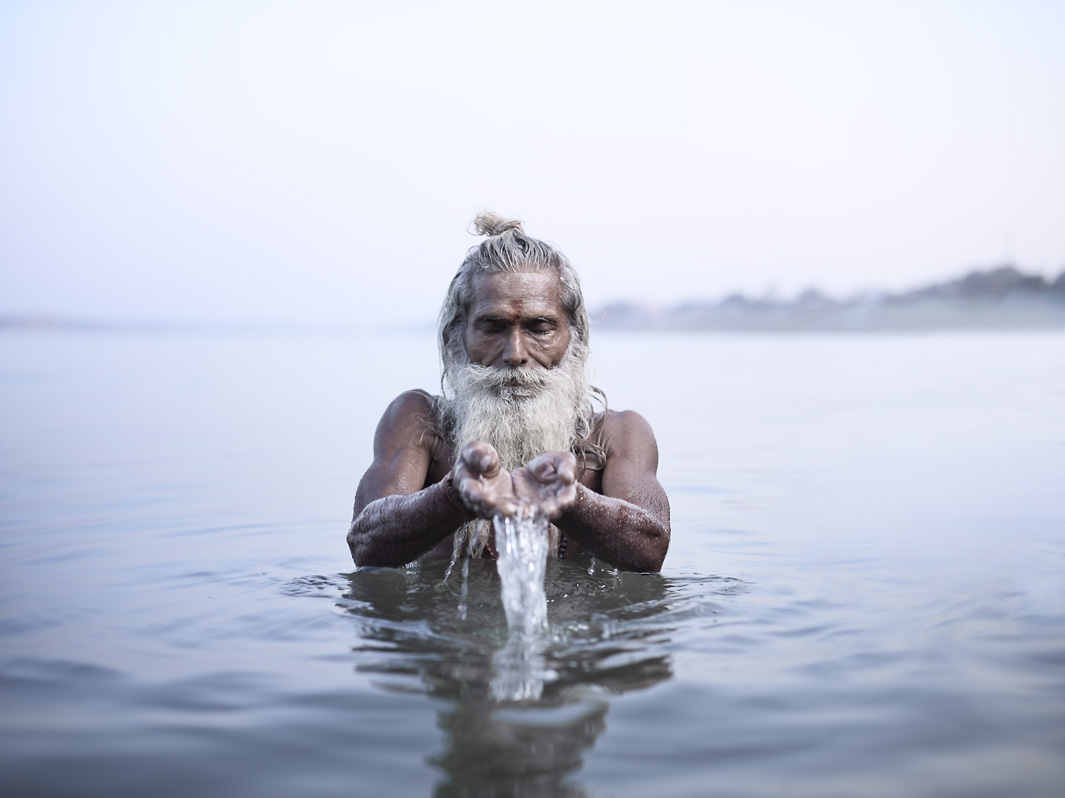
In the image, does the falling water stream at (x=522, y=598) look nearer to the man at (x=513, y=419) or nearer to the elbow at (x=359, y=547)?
the man at (x=513, y=419)

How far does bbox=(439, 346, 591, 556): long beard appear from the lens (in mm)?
4629

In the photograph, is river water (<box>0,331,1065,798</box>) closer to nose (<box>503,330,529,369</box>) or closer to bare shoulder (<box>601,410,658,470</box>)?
bare shoulder (<box>601,410,658,470</box>)

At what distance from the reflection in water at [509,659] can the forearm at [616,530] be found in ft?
0.64

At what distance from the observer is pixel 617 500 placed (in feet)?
13.2

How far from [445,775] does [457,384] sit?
8.84 feet

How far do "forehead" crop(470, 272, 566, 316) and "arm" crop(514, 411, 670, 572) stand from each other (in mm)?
746

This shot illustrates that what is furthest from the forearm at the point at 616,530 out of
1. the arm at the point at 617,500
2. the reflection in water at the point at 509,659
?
the reflection in water at the point at 509,659

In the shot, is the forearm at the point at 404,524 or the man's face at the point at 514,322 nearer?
the forearm at the point at 404,524

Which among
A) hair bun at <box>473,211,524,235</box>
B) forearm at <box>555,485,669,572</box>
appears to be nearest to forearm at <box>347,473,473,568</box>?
forearm at <box>555,485,669,572</box>

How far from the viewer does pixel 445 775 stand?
243 cm

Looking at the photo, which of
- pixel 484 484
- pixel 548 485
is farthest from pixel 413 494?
pixel 548 485

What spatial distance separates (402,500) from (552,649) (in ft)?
3.08

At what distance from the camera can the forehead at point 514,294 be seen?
4.73 m

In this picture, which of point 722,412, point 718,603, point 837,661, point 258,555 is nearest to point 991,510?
point 718,603
